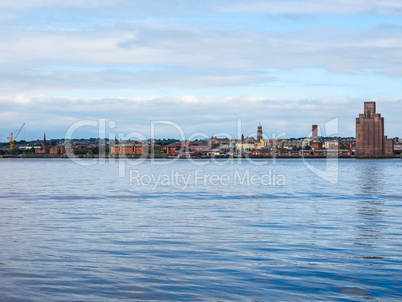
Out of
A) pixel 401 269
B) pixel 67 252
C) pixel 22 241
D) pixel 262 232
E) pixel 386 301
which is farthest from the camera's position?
pixel 262 232

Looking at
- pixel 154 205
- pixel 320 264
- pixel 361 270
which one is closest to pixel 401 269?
pixel 361 270

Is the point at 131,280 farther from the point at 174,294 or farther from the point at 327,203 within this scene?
the point at 327,203

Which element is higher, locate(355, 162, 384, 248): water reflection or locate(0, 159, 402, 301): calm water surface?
locate(0, 159, 402, 301): calm water surface

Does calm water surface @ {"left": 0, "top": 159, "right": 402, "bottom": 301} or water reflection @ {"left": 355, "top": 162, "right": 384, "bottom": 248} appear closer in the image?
calm water surface @ {"left": 0, "top": 159, "right": 402, "bottom": 301}

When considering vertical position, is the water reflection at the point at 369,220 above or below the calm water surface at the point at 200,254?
below

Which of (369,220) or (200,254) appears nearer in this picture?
(200,254)

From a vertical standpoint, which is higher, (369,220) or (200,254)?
(200,254)

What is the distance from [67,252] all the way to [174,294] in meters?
4.29

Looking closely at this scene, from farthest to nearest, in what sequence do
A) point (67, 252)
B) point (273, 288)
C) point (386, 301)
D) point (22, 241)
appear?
point (22, 241) → point (67, 252) → point (273, 288) → point (386, 301)

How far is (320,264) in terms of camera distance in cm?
1138

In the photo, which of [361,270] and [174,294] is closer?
[174,294]

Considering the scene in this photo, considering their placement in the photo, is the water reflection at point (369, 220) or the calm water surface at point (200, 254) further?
the water reflection at point (369, 220)

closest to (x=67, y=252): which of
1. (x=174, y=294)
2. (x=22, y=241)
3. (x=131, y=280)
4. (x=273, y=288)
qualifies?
(x=22, y=241)

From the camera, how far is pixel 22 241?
1414 cm
